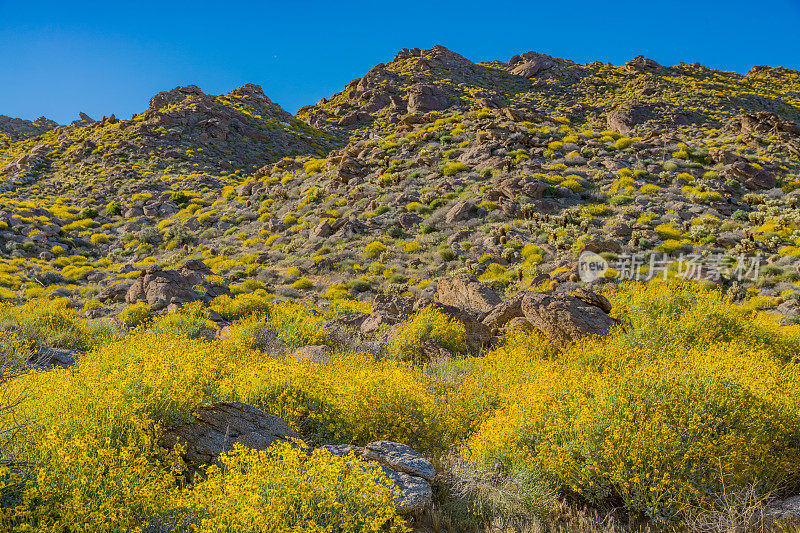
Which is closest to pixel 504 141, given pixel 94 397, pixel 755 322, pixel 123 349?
pixel 755 322

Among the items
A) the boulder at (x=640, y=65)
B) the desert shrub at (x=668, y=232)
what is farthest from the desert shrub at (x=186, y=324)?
the boulder at (x=640, y=65)

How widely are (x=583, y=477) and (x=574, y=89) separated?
159 ft

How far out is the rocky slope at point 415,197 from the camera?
17.2 metres

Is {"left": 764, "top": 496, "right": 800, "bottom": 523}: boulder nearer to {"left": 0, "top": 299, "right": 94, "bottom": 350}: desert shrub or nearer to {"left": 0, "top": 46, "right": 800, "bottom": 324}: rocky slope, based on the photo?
{"left": 0, "top": 46, "right": 800, "bottom": 324}: rocky slope

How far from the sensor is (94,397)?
180 inches

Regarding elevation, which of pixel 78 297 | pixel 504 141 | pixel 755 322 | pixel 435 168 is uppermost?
pixel 504 141

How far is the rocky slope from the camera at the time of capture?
17203mm

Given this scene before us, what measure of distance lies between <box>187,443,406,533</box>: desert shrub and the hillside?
3 cm

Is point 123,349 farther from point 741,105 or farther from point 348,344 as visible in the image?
point 741,105

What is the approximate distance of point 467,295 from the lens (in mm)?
13062

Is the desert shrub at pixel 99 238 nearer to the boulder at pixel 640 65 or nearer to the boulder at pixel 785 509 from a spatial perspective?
the boulder at pixel 785 509

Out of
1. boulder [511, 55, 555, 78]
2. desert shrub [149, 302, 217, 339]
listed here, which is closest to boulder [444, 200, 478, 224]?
desert shrub [149, 302, 217, 339]

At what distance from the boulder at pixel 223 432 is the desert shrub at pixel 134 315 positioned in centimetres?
872

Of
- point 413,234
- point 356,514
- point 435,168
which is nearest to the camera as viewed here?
point 356,514
